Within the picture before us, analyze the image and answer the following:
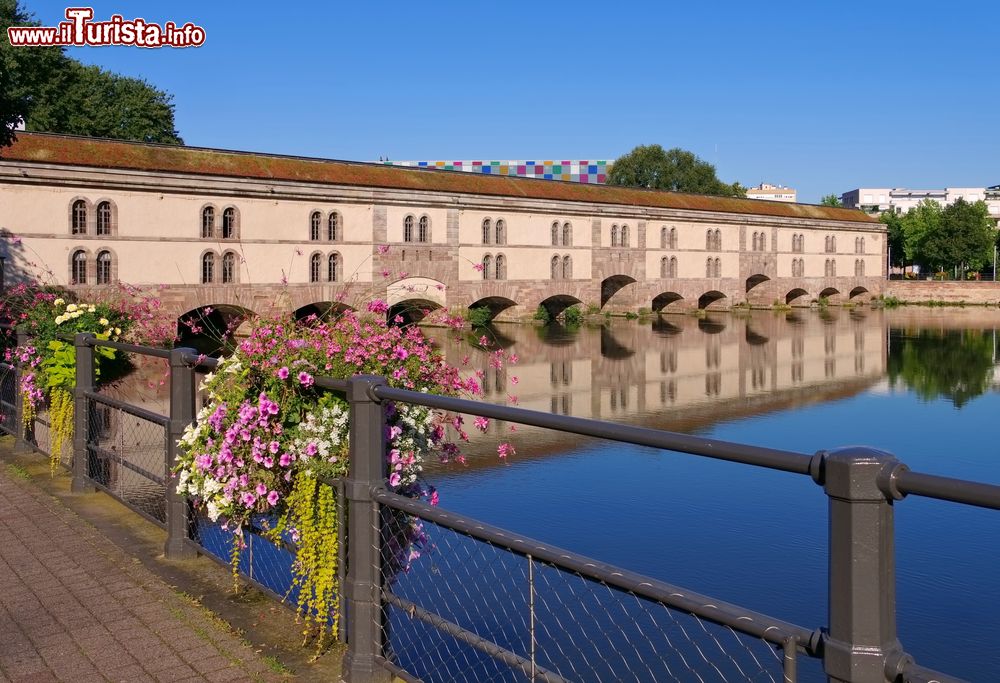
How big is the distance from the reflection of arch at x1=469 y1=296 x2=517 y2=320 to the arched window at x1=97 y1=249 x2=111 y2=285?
52.1 feet

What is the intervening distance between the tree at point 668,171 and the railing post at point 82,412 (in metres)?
71.8

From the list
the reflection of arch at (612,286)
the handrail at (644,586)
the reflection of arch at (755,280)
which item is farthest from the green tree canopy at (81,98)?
the reflection of arch at (755,280)

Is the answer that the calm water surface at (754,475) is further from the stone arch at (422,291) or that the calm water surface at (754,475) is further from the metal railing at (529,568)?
the stone arch at (422,291)

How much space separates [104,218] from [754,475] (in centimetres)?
2310

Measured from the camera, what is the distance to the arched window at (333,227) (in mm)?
36125

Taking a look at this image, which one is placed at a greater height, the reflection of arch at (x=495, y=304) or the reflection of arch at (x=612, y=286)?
the reflection of arch at (x=612, y=286)

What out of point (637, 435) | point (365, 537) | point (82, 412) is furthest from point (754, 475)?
point (637, 435)

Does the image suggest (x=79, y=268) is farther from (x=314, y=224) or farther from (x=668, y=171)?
(x=668, y=171)

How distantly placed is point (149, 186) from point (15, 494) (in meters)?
25.1

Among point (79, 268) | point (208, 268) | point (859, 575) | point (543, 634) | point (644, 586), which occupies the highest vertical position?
point (208, 268)

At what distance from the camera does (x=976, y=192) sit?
17962cm

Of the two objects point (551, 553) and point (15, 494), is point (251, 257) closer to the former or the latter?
point (15, 494)

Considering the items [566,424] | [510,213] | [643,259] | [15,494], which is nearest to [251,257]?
[510,213]

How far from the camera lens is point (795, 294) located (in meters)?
60.1
